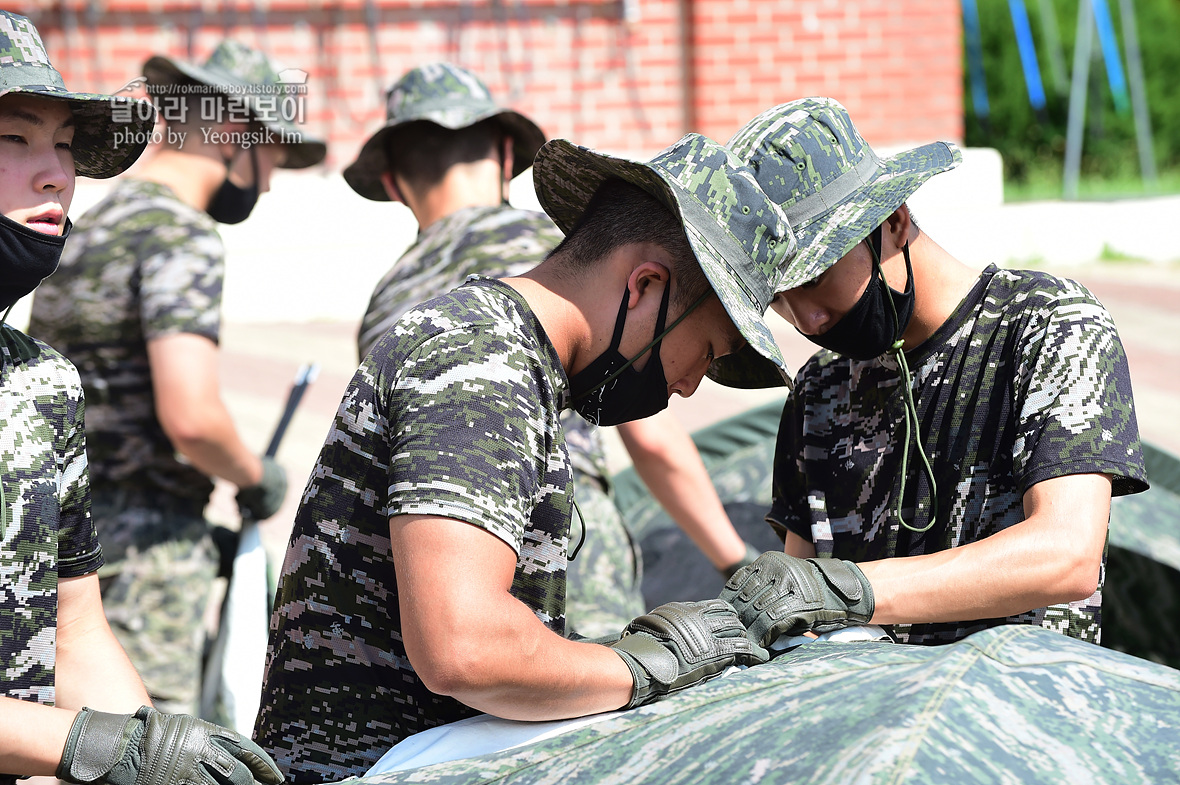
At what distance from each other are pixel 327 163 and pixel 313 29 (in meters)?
1.06

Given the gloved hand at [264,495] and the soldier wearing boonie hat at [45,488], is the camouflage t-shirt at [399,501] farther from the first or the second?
the gloved hand at [264,495]

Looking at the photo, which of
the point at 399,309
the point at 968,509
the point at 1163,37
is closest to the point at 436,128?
the point at 399,309

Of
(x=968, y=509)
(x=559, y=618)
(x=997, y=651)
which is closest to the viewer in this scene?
(x=997, y=651)

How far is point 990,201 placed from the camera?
31.3 ft

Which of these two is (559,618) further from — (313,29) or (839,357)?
(313,29)

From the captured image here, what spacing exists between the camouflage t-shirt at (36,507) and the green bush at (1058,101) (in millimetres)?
15496

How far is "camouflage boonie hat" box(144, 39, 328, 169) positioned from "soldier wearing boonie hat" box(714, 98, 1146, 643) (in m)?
2.16

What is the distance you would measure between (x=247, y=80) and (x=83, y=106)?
2127 mm

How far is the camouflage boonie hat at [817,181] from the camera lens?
204cm

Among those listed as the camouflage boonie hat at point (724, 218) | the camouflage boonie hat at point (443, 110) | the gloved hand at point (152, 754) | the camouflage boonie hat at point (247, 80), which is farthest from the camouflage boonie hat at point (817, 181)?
the camouflage boonie hat at point (247, 80)

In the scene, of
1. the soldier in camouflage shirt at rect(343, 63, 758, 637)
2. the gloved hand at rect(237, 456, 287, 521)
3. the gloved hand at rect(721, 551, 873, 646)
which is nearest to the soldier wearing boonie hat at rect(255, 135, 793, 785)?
the gloved hand at rect(721, 551, 873, 646)

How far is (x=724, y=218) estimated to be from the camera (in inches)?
66.4

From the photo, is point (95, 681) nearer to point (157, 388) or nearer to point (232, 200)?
point (157, 388)

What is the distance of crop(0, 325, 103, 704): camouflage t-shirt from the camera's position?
68.9 inches
